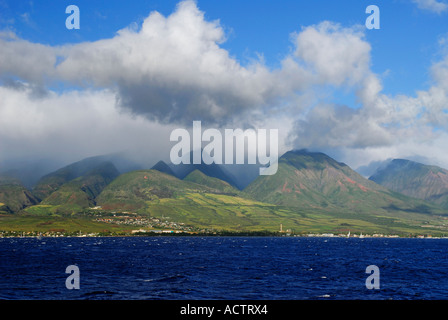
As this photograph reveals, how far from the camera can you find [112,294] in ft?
277

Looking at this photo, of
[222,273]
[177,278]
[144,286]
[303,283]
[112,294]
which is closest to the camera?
[112,294]

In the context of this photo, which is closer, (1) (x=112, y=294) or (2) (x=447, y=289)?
(1) (x=112, y=294)

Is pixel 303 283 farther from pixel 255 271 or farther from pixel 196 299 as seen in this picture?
pixel 196 299
